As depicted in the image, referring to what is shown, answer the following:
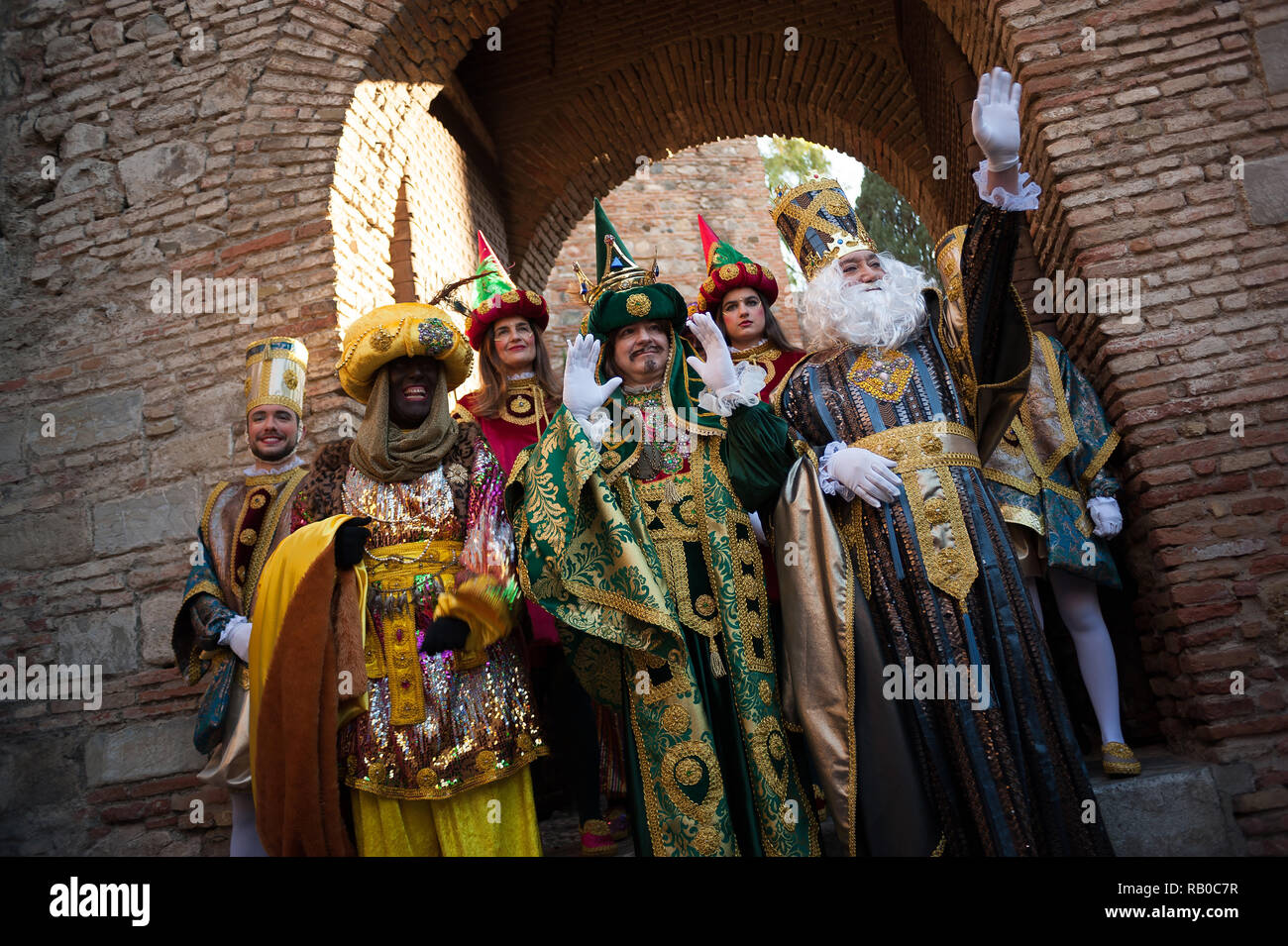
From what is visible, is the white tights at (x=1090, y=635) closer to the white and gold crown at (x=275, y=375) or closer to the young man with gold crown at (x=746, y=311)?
the young man with gold crown at (x=746, y=311)

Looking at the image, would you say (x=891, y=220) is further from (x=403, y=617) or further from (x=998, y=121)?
(x=403, y=617)

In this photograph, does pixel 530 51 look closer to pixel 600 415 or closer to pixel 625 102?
pixel 625 102

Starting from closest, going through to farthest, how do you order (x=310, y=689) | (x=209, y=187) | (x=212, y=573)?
(x=310, y=689) < (x=212, y=573) < (x=209, y=187)

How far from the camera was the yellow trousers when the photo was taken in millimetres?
2629

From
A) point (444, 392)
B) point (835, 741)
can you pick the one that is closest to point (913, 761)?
point (835, 741)

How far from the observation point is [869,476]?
2795 mm

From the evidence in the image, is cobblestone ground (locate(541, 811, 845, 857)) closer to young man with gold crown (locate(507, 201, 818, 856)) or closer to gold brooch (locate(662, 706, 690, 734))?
young man with gold crown (locate(507, 201, 818, 856))

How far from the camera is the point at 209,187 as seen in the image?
4680 millimetres

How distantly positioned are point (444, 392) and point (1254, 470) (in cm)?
Result: 310

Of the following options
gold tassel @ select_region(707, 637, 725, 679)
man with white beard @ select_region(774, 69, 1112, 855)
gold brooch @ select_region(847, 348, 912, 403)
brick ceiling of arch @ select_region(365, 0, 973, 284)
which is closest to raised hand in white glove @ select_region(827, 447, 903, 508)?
man with white beard @ select_region(774, 69, 1112, 855)

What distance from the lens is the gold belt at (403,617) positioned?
2701 mm

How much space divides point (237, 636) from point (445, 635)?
1.00 meters

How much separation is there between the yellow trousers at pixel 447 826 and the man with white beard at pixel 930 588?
2.94ft

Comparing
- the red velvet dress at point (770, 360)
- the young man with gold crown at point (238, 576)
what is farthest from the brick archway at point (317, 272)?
the red velvet dress at point (770, 360)
